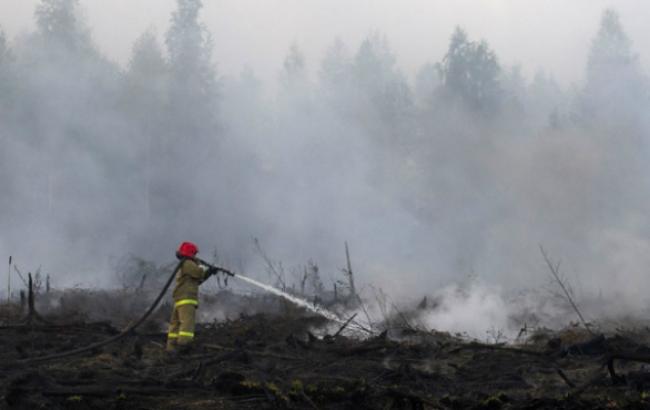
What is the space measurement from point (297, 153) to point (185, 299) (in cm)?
1147

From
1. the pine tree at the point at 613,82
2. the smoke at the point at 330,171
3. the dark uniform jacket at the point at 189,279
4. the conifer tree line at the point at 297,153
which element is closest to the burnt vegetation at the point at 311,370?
the dark uniform jacket at the point at 189,279

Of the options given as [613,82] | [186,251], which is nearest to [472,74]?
[613,82]

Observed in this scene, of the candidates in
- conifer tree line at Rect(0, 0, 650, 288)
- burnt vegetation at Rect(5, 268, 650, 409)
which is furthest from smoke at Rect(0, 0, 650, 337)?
burnt vegetation at Rect(5, 268, 650, 409)

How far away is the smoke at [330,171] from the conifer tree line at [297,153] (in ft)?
0.18

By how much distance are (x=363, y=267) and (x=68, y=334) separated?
27.1 feet

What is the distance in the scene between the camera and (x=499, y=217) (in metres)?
16.5

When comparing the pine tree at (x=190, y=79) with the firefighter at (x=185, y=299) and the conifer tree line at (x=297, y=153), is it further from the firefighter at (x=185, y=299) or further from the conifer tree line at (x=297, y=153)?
the firefighter at (x=185, y=299)

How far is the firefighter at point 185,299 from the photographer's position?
832 centimetres

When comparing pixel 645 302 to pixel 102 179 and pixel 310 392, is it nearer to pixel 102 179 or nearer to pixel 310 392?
pixel 310 392

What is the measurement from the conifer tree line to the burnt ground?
7271mm

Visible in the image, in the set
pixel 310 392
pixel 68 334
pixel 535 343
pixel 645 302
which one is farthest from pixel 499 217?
pixel 310 392

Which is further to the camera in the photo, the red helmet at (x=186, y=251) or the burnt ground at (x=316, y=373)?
the red helmet at (x=186, y=251)

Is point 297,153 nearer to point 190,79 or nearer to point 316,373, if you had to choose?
point 190,79

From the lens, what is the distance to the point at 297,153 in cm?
Result: 1969
